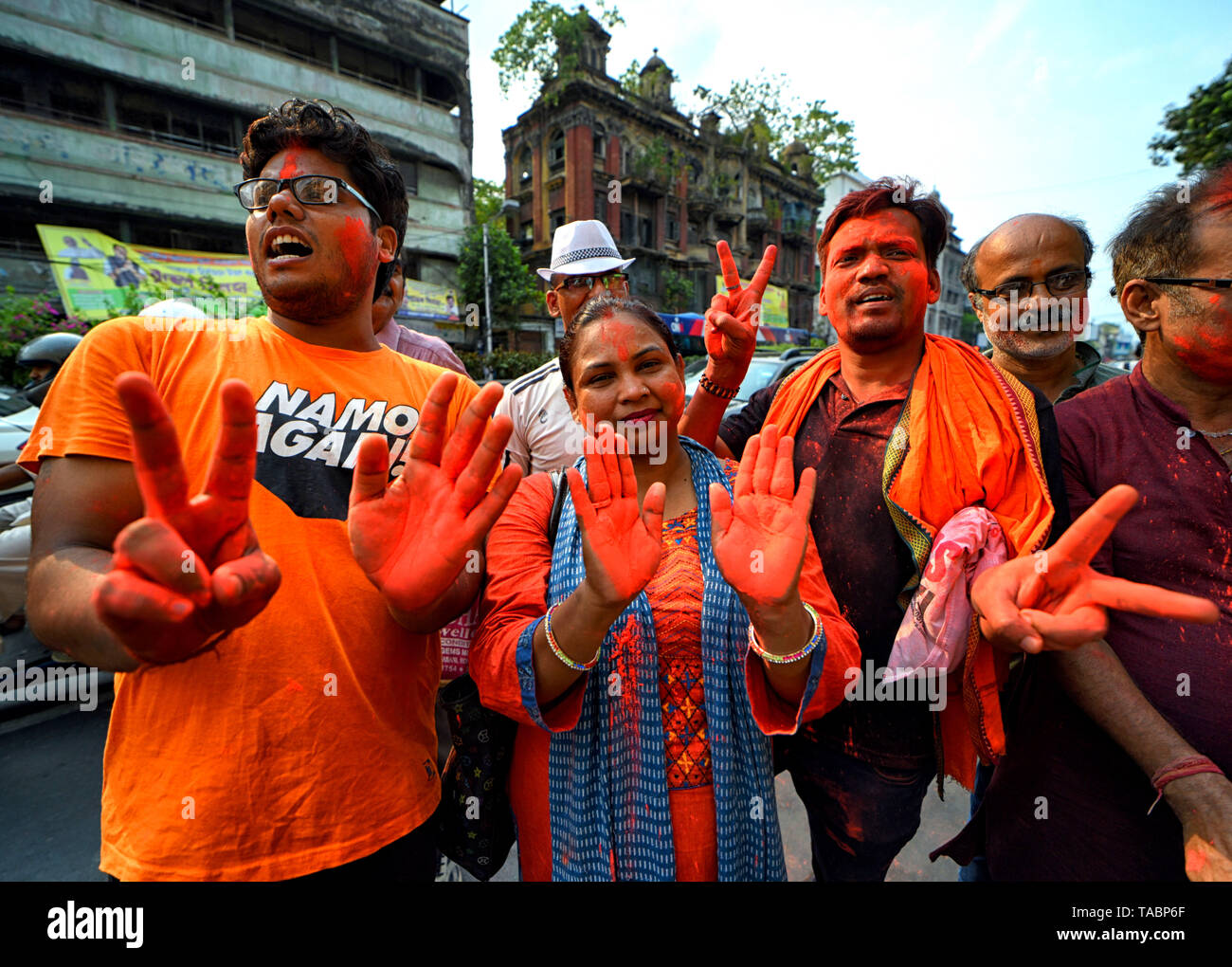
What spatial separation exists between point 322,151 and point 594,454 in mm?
1149

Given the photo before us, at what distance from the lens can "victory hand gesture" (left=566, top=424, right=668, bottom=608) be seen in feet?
3.87

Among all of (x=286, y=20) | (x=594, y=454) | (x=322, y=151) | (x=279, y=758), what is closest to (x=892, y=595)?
(x=594, y=454)

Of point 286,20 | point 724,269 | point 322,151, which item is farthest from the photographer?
point 286,20

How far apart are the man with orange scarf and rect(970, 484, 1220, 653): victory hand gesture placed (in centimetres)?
36

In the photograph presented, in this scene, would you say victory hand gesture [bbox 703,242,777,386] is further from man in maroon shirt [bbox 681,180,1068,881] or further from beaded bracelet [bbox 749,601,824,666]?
beaded bracelet [bbox 749,601,824,666]

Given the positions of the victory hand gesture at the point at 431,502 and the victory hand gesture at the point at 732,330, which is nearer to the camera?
the victory hand gesture at the point at 431,502

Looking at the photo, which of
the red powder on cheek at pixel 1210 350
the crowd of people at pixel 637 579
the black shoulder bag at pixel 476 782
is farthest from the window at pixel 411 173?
the red powder on cheek at pixel 1210 350

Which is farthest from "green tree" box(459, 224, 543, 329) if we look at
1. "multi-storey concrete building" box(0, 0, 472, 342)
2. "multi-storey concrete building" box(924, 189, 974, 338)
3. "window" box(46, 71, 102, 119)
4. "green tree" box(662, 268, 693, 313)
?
"multi-storey concrete building" box(924, 189, 974, 338)

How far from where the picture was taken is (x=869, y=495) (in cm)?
172

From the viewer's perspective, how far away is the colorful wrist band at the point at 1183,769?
4.30 ft

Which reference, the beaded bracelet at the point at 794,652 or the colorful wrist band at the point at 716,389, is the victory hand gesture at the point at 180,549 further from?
the colorful wrist band at the point at 716,389

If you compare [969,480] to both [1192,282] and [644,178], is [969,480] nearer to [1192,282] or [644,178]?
[1192,282]
